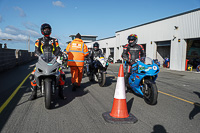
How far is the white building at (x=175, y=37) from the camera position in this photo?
16827 mm

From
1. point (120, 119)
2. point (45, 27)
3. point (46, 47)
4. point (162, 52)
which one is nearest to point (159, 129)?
point (120, 119)

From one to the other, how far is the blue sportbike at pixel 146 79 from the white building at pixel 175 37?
13460 millimetres

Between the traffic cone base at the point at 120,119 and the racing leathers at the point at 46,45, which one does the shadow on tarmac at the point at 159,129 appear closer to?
the traffic cone base at the point at 120,119

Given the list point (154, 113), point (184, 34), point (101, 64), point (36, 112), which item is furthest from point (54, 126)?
point (184, 34)

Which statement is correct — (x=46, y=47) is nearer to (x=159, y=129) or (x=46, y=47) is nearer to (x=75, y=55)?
(x=75, y=55)

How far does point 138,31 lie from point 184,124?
2402 cm

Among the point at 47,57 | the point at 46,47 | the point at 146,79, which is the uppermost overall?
the point at 46,47

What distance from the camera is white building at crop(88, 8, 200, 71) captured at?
16827 mm

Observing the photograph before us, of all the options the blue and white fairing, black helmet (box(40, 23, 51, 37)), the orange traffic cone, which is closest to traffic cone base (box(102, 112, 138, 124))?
the orange traffic cone

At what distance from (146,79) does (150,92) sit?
0.43 m

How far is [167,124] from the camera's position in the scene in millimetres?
3598

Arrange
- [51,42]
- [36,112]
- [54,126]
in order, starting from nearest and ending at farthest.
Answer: [54,126] < [36,112] < [51,42]

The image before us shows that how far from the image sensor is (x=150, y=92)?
486 centimetres

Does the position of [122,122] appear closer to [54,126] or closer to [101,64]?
[54,126]
